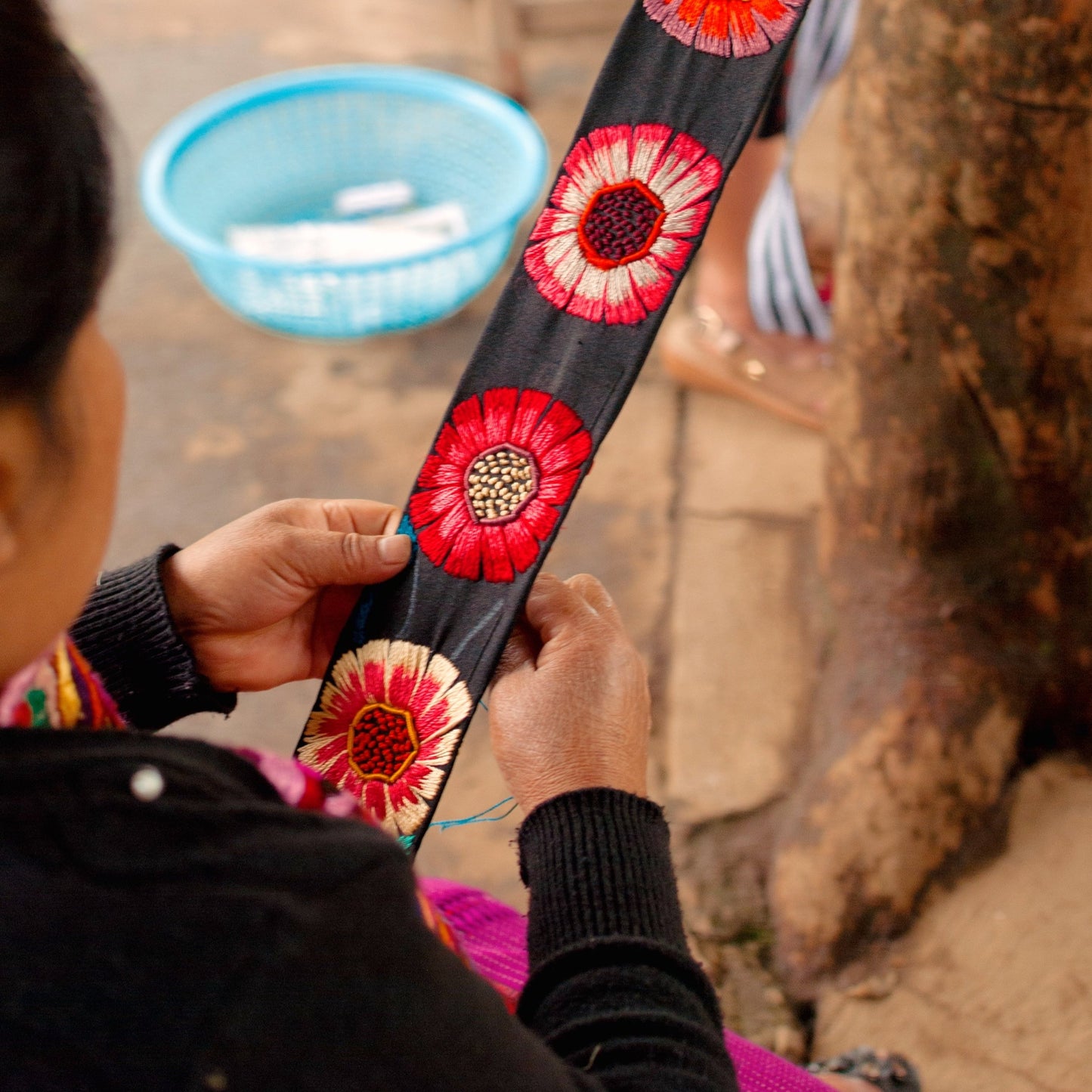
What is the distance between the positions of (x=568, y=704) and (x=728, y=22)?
22.7 inches

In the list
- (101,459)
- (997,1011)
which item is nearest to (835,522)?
(997,1011)

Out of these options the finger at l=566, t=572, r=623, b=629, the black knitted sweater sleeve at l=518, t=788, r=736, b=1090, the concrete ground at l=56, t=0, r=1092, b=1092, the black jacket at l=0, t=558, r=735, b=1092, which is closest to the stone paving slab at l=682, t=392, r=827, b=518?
the concrete ground at l=56, t=0, r=1092, b=1092

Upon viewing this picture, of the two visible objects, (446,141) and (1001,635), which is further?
(446,141)

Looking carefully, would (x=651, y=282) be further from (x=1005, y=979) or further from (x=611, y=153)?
(x=1005, y=979)

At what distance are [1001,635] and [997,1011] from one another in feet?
1.41

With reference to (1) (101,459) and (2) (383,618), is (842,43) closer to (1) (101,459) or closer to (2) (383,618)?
(2) (383,618)

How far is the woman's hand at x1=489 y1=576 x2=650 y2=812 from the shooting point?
0.80 meters

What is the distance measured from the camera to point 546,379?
92cm

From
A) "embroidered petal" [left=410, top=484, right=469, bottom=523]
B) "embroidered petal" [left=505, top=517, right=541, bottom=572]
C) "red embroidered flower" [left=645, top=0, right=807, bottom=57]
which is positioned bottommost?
"embroidered petal" [left=410, top=484, right=469, bottom=523]

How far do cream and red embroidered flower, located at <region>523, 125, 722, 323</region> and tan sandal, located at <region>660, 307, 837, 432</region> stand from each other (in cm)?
116

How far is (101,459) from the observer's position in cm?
53

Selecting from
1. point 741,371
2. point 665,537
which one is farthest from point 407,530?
point 741,371

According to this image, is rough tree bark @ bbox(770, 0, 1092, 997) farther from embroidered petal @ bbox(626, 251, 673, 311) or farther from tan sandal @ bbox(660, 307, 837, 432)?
tan sandal @ bbox(660, 307, 837, 432)

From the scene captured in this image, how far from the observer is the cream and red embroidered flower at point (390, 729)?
34.8 inches
